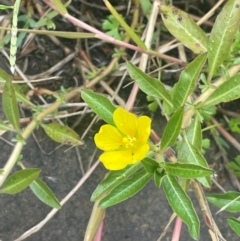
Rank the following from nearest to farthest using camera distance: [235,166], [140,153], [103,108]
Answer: [140,153], [103,108], [235,166]

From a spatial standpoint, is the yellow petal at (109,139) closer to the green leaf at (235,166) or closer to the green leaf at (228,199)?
the green leaf at (228,199)

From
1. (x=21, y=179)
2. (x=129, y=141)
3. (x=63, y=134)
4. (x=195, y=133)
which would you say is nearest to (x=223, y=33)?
(x=195, y=133)

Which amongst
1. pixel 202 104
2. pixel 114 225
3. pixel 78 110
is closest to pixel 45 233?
pixel 114 225

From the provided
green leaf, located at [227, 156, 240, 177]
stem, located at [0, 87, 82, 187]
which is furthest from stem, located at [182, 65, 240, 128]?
stem, located at [0, 87, 82, 187]

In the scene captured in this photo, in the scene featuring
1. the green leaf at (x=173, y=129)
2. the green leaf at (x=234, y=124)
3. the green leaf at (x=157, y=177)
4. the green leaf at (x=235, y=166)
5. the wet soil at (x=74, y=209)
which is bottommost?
the wet soil at (x=74, y=209)

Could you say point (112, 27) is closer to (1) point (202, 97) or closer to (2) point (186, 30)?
(2) point (186, 30)

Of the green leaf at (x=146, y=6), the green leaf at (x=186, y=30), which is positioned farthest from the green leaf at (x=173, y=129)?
the green leaf at (x=146, y=6)

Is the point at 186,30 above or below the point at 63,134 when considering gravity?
above

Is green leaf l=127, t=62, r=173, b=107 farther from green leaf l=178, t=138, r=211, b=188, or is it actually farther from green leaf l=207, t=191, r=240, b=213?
green leaf l=207, t=191, r=240, b=213
